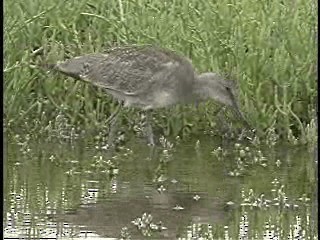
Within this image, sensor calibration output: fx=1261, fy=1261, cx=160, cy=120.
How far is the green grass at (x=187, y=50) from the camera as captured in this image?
31.1ft

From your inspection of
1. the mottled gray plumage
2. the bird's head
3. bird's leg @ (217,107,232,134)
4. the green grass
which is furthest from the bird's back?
bird's leg @ (217,107,232,134)

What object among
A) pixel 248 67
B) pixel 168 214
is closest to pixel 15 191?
pixel 168 214

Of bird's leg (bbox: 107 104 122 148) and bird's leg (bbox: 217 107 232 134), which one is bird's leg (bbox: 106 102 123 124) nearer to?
bird's leg (bbox: 107 104 122 148)

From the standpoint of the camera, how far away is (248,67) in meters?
9.58

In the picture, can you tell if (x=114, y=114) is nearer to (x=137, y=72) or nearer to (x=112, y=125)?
(x=112, y=125)

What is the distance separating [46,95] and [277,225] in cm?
335

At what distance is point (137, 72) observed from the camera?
9539 mm

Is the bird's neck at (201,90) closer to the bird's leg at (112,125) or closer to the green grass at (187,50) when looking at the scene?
the green grass at (187,50)

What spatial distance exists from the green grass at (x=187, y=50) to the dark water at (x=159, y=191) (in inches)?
15.6

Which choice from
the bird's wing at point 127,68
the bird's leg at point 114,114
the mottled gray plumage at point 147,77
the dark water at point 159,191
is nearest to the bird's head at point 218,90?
the mottled gray plumage at point 147,77

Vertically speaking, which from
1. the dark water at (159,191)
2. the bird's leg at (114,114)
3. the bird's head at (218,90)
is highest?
the bird's head at (218,90)

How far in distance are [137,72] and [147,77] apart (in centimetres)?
8

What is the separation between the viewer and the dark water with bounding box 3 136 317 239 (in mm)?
6859

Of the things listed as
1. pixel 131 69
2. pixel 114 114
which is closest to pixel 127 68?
pixel 131 69
